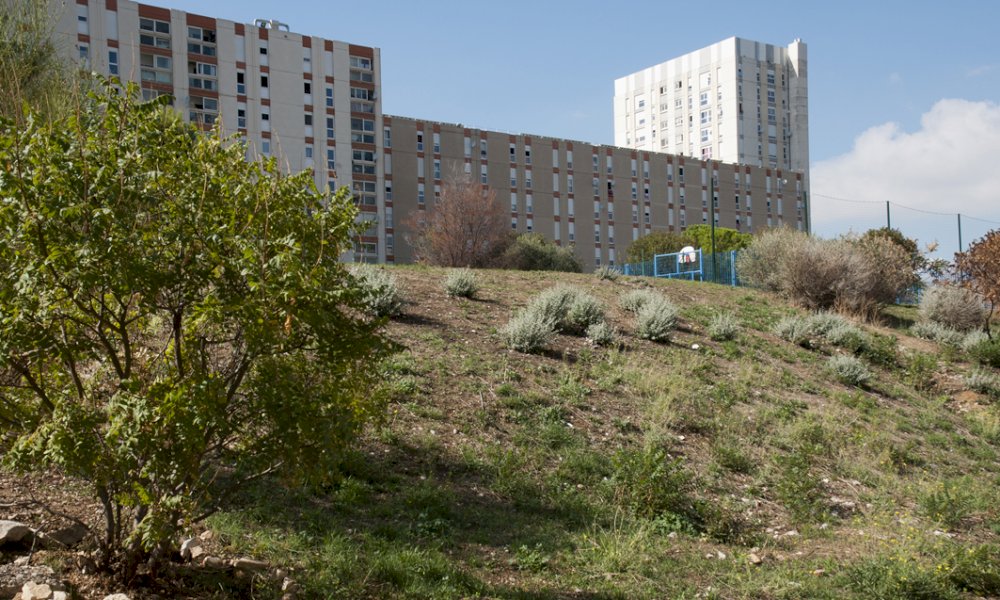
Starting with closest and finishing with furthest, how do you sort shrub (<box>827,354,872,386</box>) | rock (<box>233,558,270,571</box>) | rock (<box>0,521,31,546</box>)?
rock (<box>0,521,31,546</box>), rock (<box>233,558,270,571</box>), shrub (<box>827,354,872,386</box>)

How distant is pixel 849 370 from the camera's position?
14875mm

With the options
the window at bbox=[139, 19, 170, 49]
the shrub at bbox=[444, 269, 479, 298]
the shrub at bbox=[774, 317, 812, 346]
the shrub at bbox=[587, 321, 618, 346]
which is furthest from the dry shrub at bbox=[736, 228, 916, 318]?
the window at bbox=[139, 19, 170, 49]

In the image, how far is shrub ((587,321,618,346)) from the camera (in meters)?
13.9

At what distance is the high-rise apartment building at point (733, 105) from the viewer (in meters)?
102

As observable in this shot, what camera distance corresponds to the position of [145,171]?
4.91 metres

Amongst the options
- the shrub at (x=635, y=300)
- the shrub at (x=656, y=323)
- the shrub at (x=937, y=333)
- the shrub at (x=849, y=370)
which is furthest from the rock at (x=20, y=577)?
the shrub at (x=937, y=333)

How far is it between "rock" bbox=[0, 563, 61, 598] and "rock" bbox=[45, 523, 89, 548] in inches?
14.9

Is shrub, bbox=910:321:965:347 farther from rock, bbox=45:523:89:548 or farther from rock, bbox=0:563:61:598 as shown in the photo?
rock, bbox=0:563:61:598

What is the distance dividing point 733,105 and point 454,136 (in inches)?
1611

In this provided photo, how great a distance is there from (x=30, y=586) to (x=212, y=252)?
2362 millimetres

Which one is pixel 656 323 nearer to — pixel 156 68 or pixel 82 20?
pixel 156 68

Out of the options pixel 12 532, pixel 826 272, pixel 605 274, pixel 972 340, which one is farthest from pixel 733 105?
pixel 12 532

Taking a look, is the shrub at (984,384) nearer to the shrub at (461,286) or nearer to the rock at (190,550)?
the shrub at (461,286)

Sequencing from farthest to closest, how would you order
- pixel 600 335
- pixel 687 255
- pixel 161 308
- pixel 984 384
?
1. pixel 687 255
2. pixel 984 384
3. pixel 600 335
4. pixel 161 308
